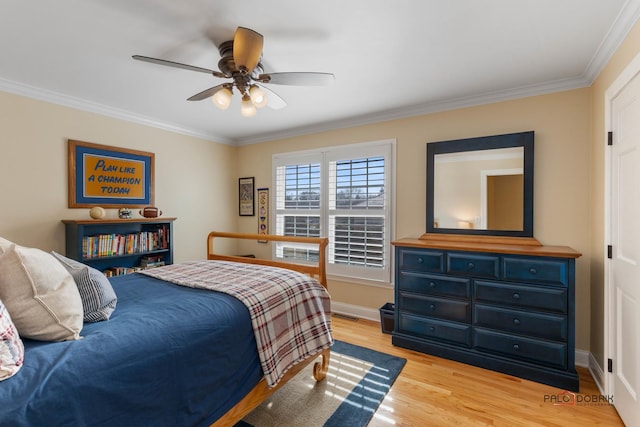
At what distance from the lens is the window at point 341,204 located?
348 centimetres

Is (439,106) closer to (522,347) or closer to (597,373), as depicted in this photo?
(522,347)

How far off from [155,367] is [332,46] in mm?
2075

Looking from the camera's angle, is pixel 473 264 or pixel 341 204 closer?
pixel 473 264

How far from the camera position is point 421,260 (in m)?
2.74

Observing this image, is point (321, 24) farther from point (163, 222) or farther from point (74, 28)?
point (163, 222)

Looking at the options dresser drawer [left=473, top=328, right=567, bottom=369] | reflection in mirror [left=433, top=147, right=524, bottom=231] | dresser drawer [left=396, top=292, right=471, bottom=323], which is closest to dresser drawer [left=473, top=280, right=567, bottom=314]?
dresser drawer [left=396, top=292, right=471, bottom=323]

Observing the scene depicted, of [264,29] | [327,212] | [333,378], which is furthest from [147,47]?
[333,378]

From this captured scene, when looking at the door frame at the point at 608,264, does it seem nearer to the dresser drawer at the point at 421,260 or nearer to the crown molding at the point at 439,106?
the crown molding at the point at 439,106

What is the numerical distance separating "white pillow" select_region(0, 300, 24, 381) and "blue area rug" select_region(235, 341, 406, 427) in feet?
4.22

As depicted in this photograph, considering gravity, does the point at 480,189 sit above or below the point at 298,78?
below

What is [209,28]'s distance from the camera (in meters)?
1.83

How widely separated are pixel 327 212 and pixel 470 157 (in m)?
1.74

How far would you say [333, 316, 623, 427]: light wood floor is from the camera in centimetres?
186

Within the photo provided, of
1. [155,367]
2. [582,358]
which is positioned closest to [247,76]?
[155,367]
